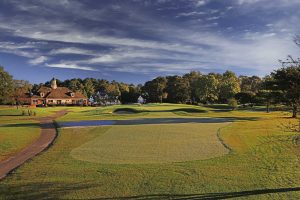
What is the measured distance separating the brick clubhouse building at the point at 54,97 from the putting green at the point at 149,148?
7356cm

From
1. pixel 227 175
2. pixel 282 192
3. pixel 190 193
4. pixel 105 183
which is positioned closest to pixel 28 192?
pixel 105 183

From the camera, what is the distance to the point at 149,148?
1855 centimetres

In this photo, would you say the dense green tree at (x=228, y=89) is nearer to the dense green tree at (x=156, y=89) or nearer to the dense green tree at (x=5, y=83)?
the dense green tree at (x=156, y=89)

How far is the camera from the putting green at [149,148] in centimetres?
1589

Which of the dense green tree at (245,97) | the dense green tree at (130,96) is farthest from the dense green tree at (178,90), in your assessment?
the dense green tree at (245,97)

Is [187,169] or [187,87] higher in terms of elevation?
[187,87]

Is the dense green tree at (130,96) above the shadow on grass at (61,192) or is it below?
above

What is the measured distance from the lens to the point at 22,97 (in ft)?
303

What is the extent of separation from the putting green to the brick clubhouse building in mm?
73557

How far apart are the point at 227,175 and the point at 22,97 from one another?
88943 mm

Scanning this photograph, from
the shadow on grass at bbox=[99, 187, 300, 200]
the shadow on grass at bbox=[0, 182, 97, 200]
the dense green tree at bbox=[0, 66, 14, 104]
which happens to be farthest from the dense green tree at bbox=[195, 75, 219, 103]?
the shadow on grass at bbox=[0, 182, 97, 200]

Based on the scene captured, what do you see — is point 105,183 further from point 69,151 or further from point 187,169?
point 69,151

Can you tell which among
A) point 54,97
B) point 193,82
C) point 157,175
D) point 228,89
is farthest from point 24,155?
point 193,82

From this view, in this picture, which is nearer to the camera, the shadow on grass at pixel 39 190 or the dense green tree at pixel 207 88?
the shadow on grass at pixel 39 190
